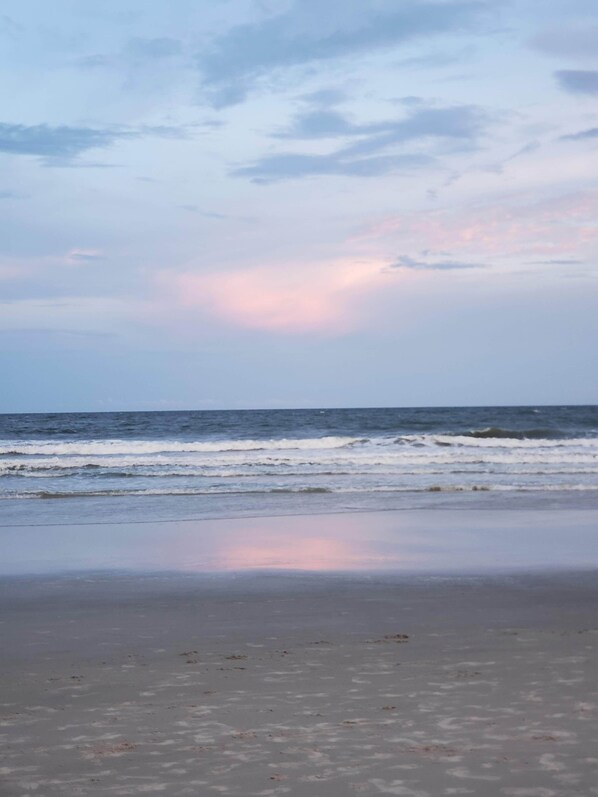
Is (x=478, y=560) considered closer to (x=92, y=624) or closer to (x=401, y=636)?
(x=401, y=636)

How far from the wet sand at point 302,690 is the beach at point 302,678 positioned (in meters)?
0.02

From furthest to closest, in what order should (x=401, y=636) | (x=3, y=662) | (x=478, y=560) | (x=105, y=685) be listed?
(x=478, y=560)
(x=401, y=636)
(x=3, y=662)
(x=105, y=685)

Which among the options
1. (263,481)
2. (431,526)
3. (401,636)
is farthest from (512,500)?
(401,636)

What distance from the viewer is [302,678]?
20.0 feet

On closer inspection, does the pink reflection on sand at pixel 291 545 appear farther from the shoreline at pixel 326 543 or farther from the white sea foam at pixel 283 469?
the white sea foam at pixel 283 469

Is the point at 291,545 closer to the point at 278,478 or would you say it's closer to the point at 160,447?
the point at 278,478

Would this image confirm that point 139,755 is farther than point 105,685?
No

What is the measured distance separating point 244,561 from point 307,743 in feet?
21.9

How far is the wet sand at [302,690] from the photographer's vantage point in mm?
4352

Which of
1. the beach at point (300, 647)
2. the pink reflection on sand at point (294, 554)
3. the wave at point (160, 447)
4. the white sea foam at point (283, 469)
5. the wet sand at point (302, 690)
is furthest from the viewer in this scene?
the wave at point (160, 447)

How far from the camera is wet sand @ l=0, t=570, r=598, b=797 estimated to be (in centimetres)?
435

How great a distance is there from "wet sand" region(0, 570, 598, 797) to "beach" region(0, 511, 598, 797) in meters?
0.02

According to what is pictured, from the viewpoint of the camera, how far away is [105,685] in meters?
6.04

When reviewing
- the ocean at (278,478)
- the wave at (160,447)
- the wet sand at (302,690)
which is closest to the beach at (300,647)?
the wet sand at (302,690)
